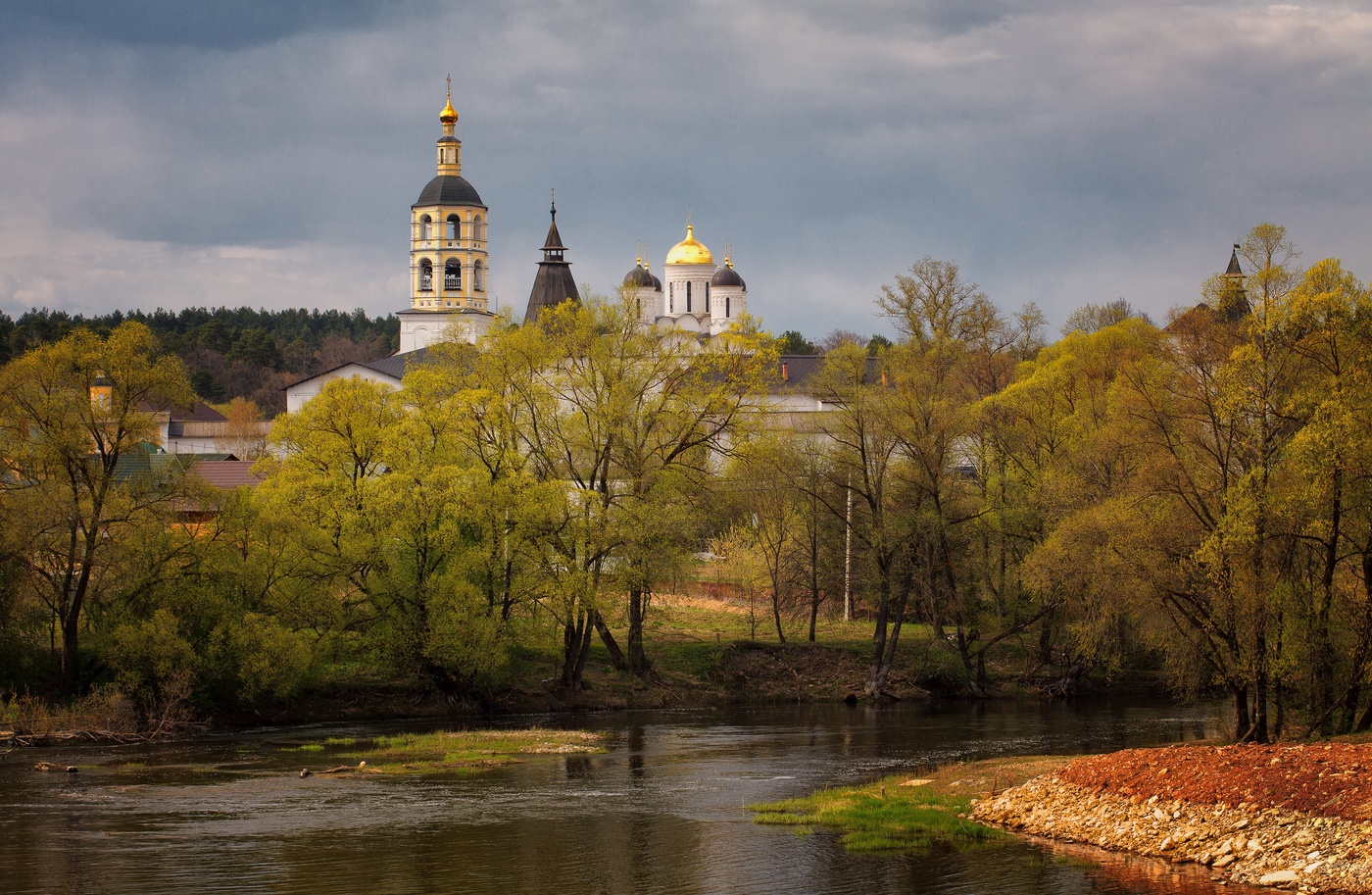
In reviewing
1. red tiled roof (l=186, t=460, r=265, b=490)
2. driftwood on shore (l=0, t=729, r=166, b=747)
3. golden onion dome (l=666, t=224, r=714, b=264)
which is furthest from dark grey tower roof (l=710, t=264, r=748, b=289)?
driftwood on shore (l=0, t=729, r=166, b=747)

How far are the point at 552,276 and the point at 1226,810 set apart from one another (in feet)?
243

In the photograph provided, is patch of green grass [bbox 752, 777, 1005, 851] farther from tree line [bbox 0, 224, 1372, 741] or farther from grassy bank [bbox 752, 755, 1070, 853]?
tree line [bbox 0, 224, 1372, 741]

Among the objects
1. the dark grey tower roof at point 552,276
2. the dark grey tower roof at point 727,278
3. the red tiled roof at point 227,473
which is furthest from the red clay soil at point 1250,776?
the dark grey tower roof at point 727,278

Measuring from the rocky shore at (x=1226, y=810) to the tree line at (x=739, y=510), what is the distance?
A: 626cm

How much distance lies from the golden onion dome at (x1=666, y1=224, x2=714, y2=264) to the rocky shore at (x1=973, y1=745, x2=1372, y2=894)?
95.8 m

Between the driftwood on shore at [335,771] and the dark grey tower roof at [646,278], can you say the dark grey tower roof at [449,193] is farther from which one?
the driftwood on shore at [335,771]

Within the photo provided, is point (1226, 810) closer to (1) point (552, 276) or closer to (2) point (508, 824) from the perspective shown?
(2) point (508, 824)

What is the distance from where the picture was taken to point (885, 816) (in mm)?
23750

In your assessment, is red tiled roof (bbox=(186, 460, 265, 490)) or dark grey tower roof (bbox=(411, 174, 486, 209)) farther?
dark grey tower roof (bbox=(411, 174, 486, 209))

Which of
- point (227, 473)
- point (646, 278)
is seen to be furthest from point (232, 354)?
point (227, 473)

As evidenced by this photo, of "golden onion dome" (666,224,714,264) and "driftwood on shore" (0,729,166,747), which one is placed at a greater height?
"golden onion dome" (666,224,714,264)

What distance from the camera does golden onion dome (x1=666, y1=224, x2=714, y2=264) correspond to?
386 feet

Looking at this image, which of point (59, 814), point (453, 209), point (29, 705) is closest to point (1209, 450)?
point (59, 814)

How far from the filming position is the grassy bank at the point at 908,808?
22500 mm
